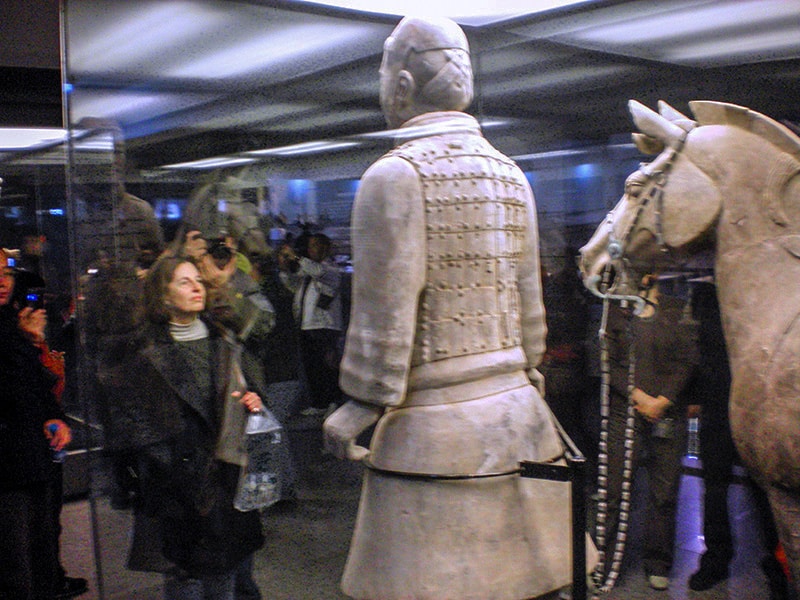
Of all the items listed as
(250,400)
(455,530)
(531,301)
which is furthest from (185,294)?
(455,530)

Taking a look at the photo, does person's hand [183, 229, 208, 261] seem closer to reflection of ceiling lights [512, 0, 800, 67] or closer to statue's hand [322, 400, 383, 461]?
statue's hand [322, 400, 383, 461]

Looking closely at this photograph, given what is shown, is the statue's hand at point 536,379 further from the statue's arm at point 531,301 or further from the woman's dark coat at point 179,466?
the woman's dark coat at point 179,466

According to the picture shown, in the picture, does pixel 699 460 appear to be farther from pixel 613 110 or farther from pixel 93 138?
pixel 93 138

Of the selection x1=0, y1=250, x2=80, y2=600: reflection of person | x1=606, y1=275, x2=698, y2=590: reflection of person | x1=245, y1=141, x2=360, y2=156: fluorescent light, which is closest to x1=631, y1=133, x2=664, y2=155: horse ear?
x1=606, y1=275, x2=698, y2=590: reflection of person

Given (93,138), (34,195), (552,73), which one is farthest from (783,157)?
(34,195)

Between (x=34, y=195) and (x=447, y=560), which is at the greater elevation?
(x=34, y=195)

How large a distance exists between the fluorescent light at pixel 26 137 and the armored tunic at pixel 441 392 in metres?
2.31

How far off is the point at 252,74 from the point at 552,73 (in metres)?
1.24

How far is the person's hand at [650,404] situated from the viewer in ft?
10.1

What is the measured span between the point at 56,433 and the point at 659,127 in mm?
2406

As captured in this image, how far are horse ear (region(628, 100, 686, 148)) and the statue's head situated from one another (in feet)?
1.66

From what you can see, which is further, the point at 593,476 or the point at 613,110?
the point at 593,476

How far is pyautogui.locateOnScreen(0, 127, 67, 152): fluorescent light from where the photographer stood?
12.3 feet

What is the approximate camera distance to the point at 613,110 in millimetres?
3273
